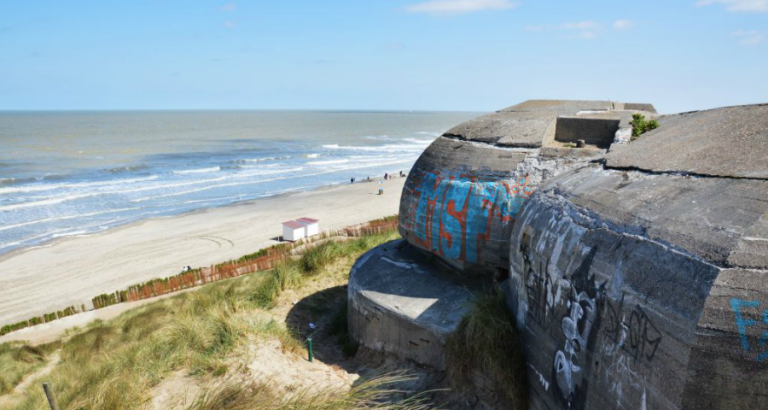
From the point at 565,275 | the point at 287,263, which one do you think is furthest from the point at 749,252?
the point at 287,263

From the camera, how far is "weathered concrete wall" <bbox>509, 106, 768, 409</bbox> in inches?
146

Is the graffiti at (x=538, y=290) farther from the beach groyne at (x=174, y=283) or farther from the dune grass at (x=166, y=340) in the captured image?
the beach groyne at (x=174, y=283)

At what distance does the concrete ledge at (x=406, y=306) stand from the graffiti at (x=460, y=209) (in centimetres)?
69

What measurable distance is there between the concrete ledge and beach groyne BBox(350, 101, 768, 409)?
103mm

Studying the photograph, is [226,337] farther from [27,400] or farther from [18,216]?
[18,216]

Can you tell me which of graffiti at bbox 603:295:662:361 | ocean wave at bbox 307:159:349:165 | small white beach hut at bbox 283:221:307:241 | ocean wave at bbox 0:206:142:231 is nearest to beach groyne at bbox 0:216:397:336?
small white beach hut at bbox 283:221:307:241

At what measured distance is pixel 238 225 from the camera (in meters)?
26.7

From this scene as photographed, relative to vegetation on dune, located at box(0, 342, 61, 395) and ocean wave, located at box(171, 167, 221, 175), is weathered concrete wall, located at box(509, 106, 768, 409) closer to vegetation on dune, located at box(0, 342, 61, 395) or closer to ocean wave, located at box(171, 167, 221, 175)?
vegetation on dune, located at box(0, 342, 61, 395)

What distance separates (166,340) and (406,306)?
14.4 feet

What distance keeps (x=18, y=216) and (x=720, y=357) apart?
1354 inches

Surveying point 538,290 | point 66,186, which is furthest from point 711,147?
point 66,186

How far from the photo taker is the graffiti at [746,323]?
3590 millimetres

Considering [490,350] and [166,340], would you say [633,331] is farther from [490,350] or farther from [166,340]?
[166,340]

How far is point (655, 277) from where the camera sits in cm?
422
